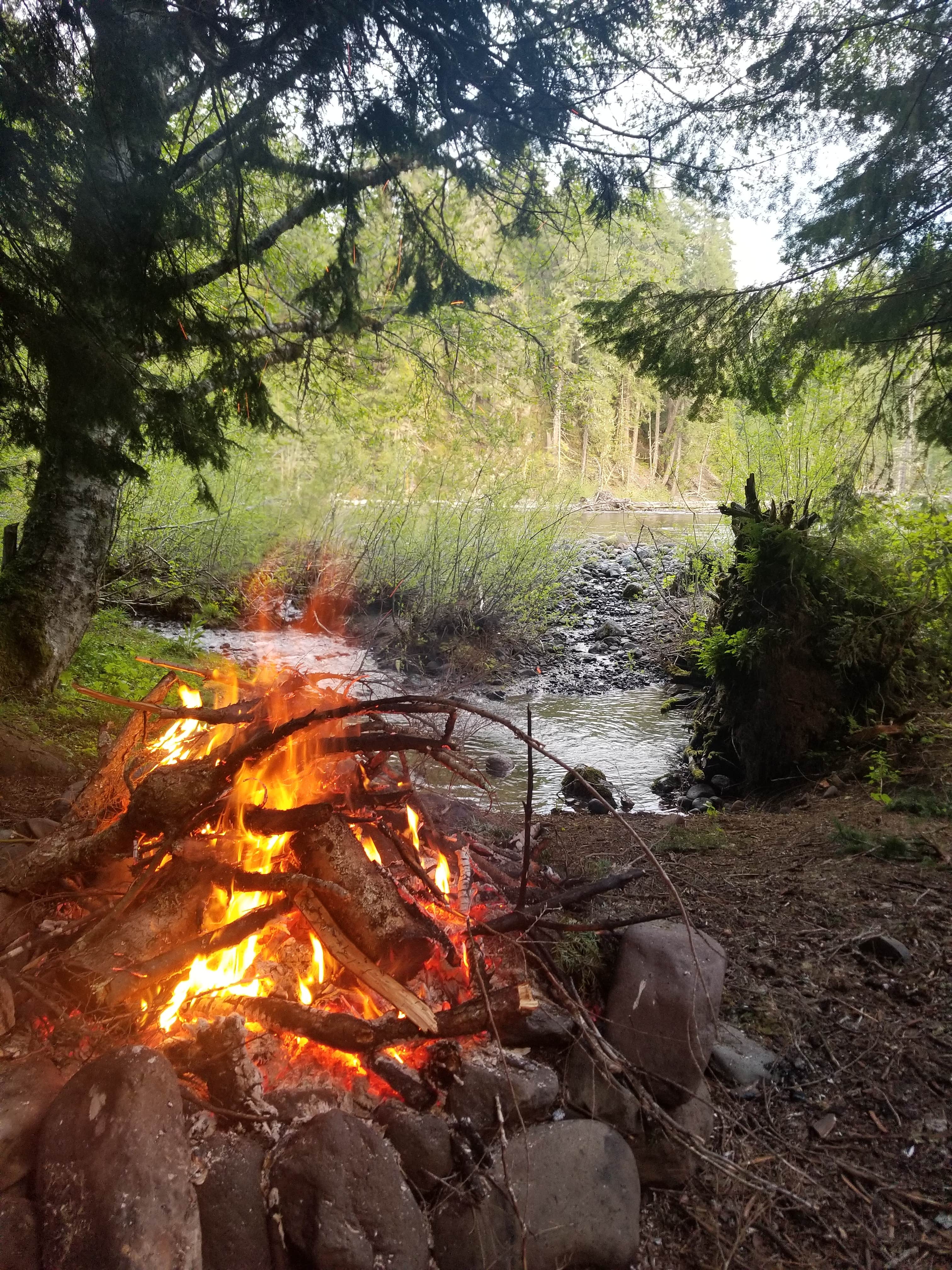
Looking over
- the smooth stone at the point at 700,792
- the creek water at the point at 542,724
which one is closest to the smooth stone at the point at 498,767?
the creek water at the point at 542,724

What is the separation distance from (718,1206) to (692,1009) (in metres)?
0.49

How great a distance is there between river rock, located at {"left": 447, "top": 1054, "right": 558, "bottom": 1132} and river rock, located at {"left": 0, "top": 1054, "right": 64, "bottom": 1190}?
1.08 metres

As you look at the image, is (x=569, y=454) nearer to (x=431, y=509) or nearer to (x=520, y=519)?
(x=520, y=519)

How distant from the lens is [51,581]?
5379 mm

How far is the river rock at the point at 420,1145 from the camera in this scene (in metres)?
1.80

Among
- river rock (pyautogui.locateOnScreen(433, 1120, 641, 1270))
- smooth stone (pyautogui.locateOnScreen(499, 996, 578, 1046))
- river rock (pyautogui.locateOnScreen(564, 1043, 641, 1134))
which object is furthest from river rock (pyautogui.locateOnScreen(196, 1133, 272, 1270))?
river rock (pyautogui.locateOnScreen(564, 1043, 641, 1134))

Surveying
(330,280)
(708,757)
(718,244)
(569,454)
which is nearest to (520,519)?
(569,454)

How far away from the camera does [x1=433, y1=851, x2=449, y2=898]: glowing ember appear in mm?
2820

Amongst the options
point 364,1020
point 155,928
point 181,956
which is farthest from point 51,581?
point 364,1020

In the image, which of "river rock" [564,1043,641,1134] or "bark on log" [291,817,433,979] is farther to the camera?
"bark on log" [291,817,433,979]

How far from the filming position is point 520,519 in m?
11.4

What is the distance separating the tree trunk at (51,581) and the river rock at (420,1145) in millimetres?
4788

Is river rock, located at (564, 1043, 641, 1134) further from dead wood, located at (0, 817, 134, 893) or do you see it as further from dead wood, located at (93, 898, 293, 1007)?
dead wood, located at (0, 817, 134, 893)

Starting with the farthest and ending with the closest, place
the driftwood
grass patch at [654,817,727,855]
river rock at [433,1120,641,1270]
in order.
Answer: grass patch at [654,817,727,855]
the driftwood
river rock at [433,1120,641,1270]
